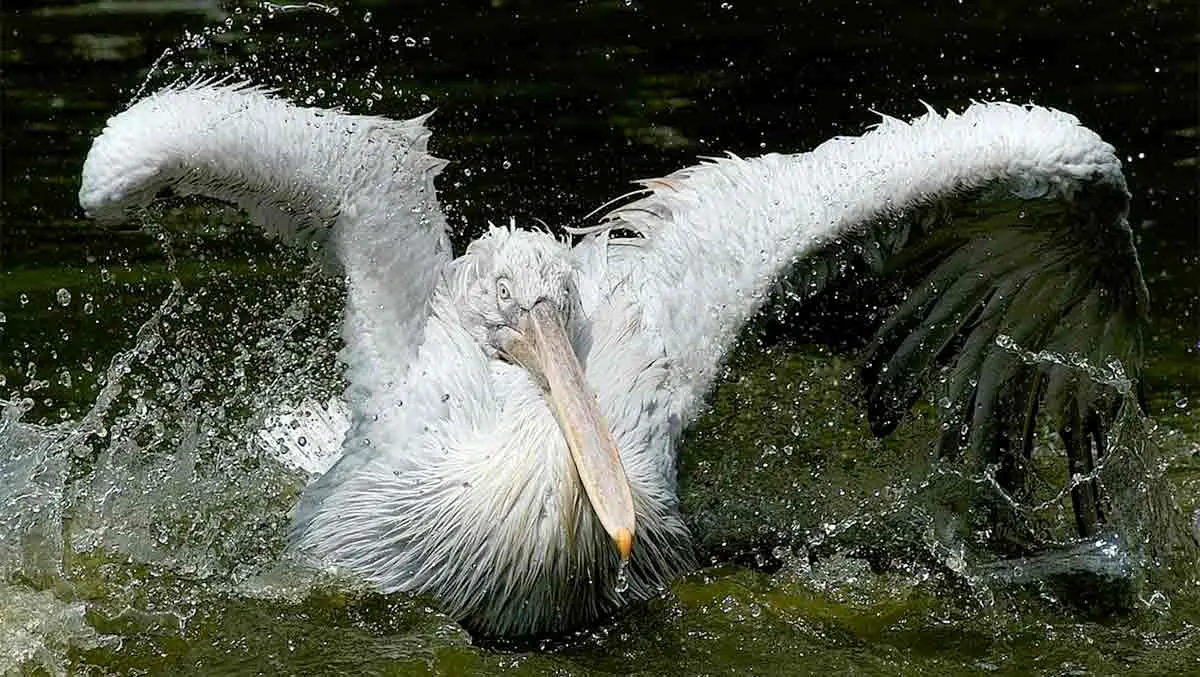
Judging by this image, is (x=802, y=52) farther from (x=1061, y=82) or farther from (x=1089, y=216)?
(x=1089, y=216)

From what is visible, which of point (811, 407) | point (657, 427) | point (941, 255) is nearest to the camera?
point (657, 427)

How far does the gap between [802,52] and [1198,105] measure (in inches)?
94.7

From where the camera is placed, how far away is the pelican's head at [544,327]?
514 cm

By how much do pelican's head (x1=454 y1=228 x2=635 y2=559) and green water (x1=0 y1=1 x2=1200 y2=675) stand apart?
676 mm

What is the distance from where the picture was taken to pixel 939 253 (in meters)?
6.29

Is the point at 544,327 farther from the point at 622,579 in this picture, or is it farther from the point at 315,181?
the point at 315,181

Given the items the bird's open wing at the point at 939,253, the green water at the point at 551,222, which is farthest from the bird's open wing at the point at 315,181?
the bird's open wing at the point at 939,253

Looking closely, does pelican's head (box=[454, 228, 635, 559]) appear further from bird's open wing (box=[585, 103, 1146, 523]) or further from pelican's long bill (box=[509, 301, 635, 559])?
bird's open wing (box=[585, 103, 1146, 523])

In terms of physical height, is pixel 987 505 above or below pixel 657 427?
below

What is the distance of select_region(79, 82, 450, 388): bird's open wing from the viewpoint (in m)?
5.70

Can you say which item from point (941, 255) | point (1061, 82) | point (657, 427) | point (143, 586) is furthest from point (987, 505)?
point (1061, 82)

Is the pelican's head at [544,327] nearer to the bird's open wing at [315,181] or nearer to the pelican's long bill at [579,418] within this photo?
the pelican's long bill at [579,418]

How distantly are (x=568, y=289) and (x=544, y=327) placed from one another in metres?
0.17

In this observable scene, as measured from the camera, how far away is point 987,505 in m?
6.52
